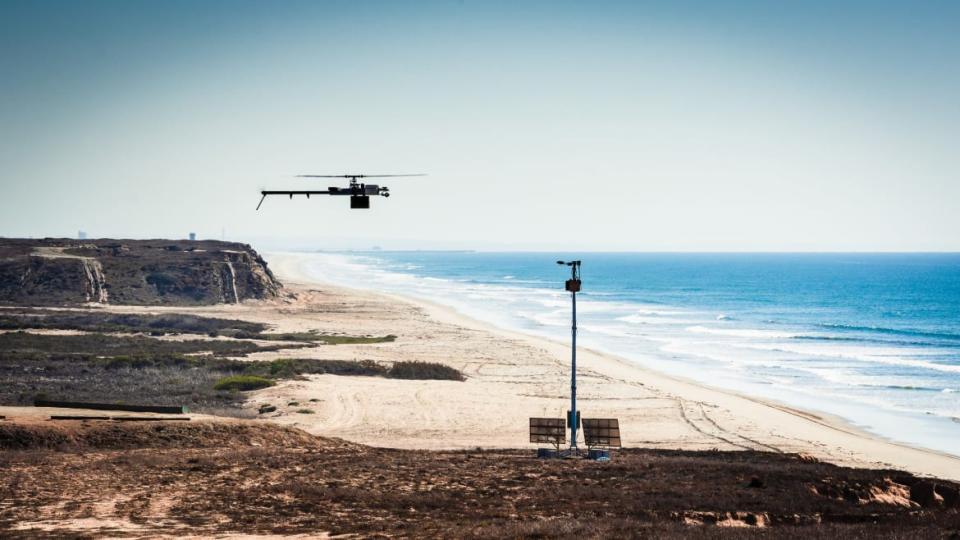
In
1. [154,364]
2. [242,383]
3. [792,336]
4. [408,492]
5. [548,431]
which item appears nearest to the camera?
[408,492]

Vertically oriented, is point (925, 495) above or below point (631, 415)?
above

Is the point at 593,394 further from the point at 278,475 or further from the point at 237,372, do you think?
the point at 278,475

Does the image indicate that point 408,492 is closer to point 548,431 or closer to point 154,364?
point 548,431

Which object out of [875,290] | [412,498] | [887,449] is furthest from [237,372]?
[875,290]

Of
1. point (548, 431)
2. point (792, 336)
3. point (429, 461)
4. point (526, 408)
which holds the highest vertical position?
point (548, 431)

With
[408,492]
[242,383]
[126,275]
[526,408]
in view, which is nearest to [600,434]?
[408,492]

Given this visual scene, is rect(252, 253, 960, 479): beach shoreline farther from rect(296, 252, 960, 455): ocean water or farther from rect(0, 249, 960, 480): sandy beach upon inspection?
rect(296, 252, 960, 455): ocean water
